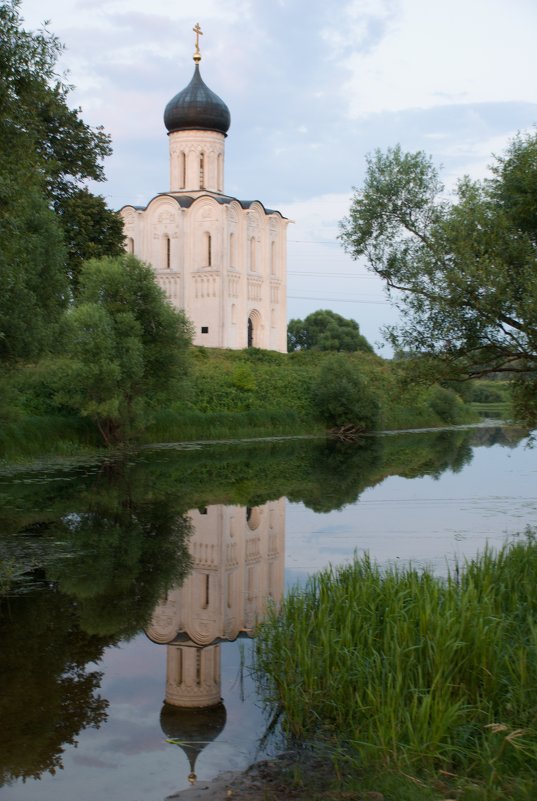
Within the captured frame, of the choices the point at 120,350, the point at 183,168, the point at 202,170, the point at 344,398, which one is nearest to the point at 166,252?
the point at 183,168

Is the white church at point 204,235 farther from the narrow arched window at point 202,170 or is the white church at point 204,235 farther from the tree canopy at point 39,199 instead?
the tree canopy at point 39,199

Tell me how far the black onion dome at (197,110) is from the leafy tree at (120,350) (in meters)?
22.8

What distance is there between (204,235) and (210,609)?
40.7 m

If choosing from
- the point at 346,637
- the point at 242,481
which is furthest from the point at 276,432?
the point at 346,637

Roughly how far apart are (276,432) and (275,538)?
70.3 ft

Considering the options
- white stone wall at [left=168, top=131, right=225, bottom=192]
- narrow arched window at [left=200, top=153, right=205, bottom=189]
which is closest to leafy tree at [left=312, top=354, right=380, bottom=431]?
white stone wall at [left=168, top=131, right=225, bottom=192]

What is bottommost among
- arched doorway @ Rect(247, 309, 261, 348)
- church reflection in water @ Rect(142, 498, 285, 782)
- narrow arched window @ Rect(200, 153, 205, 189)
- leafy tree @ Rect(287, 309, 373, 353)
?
church reflection in water @ Rect(142, 498, 285, 782)

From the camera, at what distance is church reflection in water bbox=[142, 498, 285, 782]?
6.38m

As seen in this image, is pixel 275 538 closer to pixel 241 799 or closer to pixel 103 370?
pixel 241 799

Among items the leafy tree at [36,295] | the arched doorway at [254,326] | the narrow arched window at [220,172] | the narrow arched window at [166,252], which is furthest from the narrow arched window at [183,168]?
the leafy tree at [36,295]

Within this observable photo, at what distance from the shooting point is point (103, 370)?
23547 millimetres

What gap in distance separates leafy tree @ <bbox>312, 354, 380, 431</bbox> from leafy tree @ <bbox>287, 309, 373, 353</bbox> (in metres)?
36.2

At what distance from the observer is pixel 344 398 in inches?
1430

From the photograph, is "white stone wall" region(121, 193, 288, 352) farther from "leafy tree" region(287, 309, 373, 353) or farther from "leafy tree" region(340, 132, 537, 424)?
"leafy tree" region(340, 132, 537, 424)
